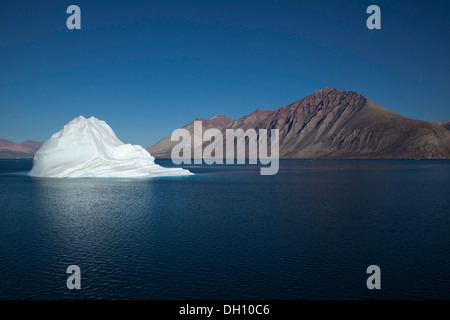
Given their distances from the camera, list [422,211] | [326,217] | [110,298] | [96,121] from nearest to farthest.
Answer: [110,298] < [326,217] < [422,211] < [96,121]

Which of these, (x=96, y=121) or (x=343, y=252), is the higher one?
(x=96, y=121)

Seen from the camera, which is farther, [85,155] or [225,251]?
[85,155]

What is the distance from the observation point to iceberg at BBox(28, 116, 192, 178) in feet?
238

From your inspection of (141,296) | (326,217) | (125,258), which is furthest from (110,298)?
(326,217)

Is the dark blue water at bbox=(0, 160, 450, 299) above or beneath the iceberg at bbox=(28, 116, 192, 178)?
beneath

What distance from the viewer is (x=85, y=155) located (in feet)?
241

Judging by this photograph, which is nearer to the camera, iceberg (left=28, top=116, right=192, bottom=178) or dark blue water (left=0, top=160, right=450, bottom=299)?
dark blue water (left=0, top=160, right=450, bottom=299)

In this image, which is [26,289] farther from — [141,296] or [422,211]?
[422,211]

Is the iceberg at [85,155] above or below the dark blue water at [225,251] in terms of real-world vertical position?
above

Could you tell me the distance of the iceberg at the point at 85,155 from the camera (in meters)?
72.6

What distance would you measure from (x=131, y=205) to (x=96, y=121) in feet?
157

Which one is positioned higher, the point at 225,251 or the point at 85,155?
the point at 85,155

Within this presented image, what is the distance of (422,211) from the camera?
3406cm

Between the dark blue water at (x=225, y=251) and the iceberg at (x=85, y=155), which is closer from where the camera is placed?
the dark blue water at (x=225, y=251)
